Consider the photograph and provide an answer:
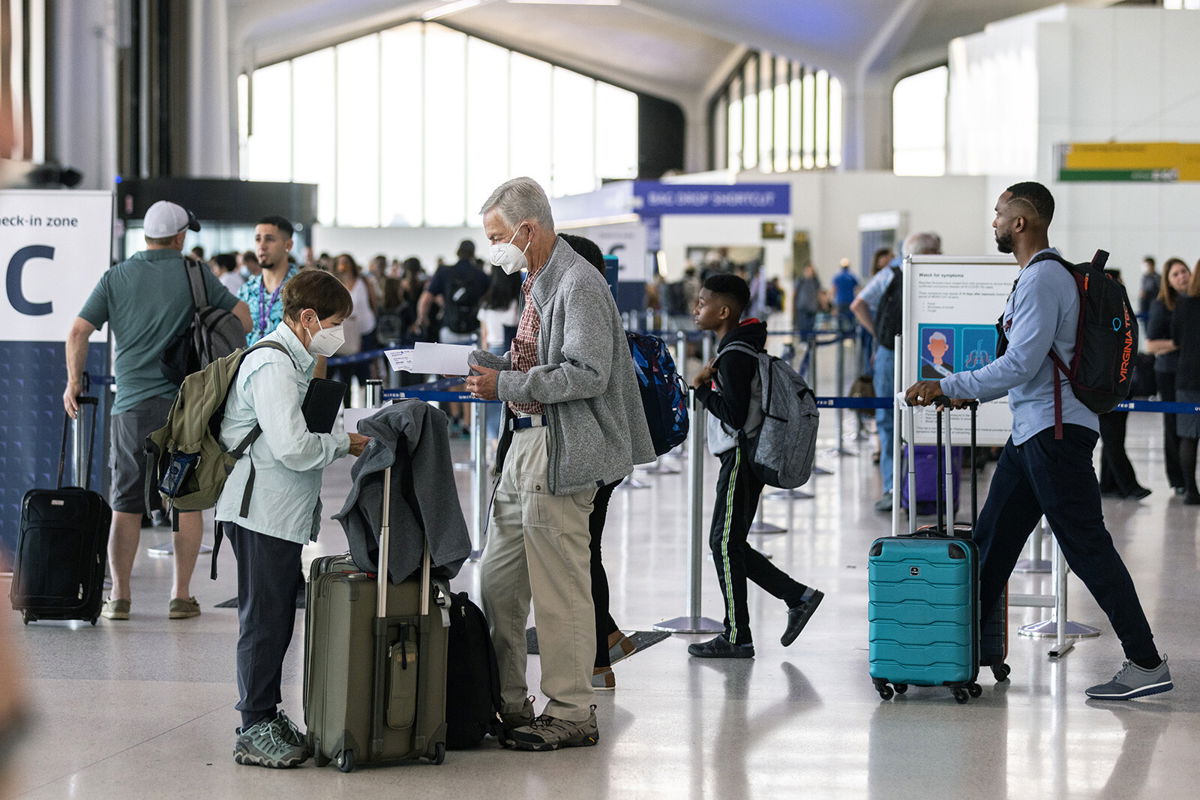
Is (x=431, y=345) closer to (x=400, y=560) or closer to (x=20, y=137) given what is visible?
(x=400, y=560)

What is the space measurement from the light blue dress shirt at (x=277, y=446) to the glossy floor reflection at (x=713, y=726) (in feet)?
2.34

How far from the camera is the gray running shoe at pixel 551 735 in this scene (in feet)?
14.6

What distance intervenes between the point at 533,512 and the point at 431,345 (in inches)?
21.9

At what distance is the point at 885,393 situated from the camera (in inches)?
388

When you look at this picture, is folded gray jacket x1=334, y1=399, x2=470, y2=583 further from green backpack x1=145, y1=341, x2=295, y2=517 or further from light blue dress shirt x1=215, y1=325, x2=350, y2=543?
green backpack x1=145, y1=341, x2=295, y2=517

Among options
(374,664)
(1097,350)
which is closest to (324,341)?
(374,664)

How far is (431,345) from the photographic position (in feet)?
13.9

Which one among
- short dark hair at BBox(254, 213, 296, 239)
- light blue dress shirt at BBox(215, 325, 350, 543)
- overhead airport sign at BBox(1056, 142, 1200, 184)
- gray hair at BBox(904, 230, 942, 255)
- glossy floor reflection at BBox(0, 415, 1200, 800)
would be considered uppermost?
overhead airport sign at BBox(1056, 142, 1200, 184)

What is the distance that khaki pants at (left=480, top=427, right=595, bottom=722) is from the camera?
435 cm

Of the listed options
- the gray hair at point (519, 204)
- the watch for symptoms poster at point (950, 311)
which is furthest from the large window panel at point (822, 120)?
the gray hair at point (519, 204)

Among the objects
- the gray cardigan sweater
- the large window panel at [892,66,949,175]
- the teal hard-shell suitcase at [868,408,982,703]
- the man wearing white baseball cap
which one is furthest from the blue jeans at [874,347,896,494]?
the large window panel at [892,66,949,175]

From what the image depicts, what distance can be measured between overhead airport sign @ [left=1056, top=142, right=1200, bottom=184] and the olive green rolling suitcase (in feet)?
68.2

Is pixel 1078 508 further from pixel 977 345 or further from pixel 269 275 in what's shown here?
pixel 269 275

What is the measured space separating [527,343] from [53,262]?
3.61m
